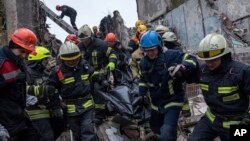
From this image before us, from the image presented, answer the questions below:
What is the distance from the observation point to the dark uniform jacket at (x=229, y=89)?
176 inches

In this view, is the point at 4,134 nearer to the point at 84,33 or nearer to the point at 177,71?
the point at 177,71

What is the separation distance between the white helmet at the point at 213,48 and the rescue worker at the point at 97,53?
3.12 m

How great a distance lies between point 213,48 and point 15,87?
7.66 feet

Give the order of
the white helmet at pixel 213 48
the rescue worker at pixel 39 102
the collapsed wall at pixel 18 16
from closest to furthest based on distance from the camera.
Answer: the white helmet at pixel 213 48 < the rescue worker at pixel 39 102 < the collapsed wall at pixel 18 16

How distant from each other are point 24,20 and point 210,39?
5.88 m

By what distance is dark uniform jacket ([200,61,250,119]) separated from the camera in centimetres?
448

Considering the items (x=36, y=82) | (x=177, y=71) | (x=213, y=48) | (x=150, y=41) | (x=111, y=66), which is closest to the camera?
(x=213, y=48)

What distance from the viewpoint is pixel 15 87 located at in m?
4.87

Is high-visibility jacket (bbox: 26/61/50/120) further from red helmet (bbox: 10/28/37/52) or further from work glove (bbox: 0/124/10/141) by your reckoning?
work glove (bbox: 0/124/10/141)

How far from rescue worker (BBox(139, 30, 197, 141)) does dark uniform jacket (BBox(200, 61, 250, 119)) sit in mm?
756

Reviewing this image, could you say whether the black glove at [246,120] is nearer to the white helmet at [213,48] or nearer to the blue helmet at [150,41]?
the white helmet at [213,48]

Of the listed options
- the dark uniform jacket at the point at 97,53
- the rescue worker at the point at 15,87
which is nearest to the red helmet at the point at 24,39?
the rescue worker at the point at 15,87

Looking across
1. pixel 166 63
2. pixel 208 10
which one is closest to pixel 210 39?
pixel 166 63

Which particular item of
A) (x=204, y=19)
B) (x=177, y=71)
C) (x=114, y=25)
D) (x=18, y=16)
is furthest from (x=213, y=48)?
(x=114, y=25)
